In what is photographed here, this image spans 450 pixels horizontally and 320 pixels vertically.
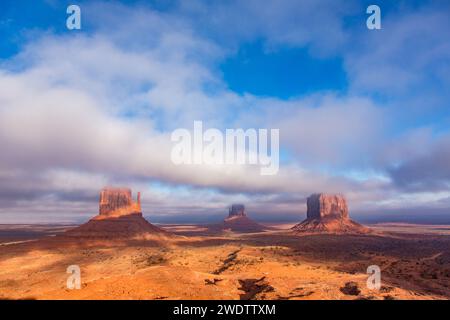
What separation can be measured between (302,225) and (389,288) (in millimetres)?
133938

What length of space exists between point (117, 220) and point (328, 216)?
91375mm

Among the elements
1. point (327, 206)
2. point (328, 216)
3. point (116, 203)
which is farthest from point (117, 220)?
point (327, 206)

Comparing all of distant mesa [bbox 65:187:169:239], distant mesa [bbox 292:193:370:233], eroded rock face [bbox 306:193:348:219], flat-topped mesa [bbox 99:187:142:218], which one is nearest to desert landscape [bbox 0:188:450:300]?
distant mesa [bbox 65:187:169:239]

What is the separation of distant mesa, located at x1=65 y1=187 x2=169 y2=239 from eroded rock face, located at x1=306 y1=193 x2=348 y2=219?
7310 cm

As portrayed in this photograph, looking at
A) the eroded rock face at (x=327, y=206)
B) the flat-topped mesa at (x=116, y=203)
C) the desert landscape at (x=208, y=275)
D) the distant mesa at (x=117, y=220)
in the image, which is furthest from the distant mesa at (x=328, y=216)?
the desert landscape at (x=208, y=275)

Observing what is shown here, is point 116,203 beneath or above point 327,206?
above

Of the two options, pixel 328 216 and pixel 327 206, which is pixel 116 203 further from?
pixel 327 206

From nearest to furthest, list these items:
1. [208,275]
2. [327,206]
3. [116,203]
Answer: [208,275]
[116,203]
[327,206]

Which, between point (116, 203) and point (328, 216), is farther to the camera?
point (328, 216)

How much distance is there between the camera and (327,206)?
154625mm

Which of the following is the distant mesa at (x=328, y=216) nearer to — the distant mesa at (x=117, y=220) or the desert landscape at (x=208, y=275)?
the distant mesa at (x=117, y=220)

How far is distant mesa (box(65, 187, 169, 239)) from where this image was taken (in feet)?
330

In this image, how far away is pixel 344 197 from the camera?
528 ft

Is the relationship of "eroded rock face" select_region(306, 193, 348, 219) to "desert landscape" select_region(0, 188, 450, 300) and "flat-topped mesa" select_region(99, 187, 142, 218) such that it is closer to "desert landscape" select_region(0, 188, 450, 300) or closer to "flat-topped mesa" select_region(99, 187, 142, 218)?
"flat-topped mesa" select_region(99, 187, 142, 218)
